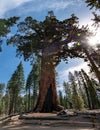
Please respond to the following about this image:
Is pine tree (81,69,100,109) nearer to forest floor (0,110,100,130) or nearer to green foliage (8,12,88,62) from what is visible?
green foliage (8,12,88,62)

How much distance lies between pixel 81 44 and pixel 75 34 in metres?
1.61

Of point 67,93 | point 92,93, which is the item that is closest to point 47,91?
point 92,93

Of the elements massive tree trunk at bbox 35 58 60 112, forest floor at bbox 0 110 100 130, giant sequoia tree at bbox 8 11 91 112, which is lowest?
forest floor at bbox 0 110 100 130

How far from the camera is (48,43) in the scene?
24703 millimetres

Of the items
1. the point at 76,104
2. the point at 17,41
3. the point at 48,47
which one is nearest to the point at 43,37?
the point at 48,47

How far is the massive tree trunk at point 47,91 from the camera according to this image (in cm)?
2472

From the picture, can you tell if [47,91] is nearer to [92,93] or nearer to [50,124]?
[50,124]

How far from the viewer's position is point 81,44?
968 inches

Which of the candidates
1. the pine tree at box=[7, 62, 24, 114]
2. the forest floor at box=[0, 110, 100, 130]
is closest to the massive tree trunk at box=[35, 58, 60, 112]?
the forest floor at box=[0, 110, 100, 130]

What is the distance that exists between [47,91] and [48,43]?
6.94m

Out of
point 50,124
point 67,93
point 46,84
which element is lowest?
point 50,124

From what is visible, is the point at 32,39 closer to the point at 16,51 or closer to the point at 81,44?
the point at 16,51

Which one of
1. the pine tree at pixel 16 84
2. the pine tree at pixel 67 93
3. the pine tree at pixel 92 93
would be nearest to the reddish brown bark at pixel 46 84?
the pine tree at pixel 92 93

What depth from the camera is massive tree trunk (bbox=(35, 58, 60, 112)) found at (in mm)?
24719
